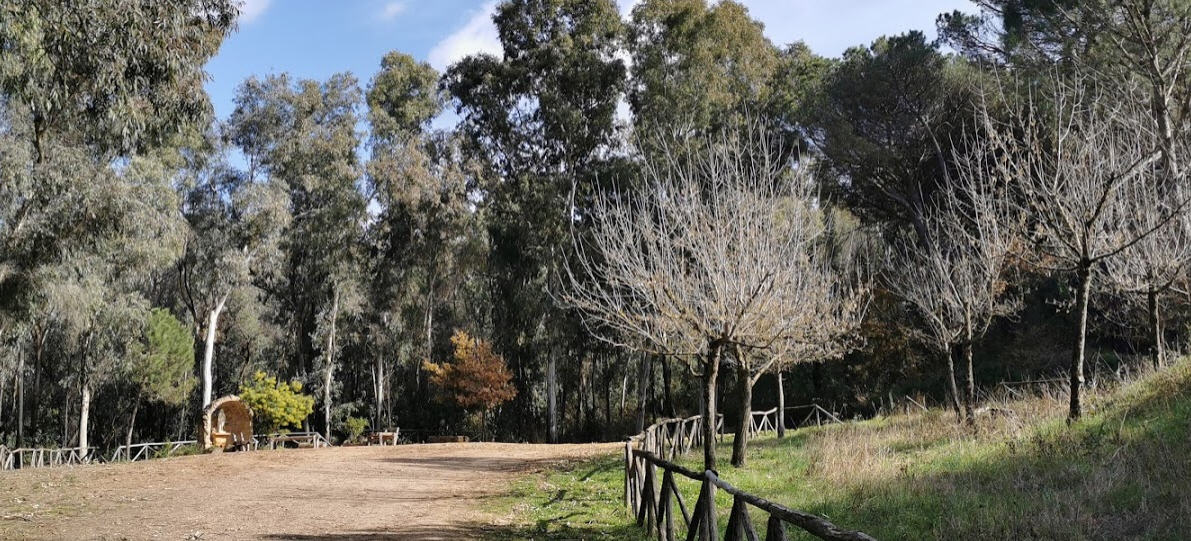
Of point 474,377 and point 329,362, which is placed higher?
point 329,362

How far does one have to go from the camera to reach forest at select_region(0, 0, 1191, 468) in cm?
1199

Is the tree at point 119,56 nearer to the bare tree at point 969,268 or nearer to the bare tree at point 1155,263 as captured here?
the bare tree at point 969,268

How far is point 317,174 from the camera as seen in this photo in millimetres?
32938

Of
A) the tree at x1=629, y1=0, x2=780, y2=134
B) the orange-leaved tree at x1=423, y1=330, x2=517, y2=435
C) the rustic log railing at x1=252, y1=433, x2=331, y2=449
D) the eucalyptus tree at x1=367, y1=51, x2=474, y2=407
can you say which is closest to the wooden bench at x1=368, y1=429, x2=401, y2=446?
the rustic log railing at x1=252, y1=433, x2=331, y2=449

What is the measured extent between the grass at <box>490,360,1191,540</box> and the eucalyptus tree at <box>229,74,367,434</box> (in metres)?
22.1

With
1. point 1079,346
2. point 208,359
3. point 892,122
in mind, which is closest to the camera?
point 1079,346

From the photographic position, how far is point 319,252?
34844 mm

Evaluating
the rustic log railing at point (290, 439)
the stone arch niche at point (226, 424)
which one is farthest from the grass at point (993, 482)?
the rustic log railing at point (290, 439)

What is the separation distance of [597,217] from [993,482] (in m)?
17.6

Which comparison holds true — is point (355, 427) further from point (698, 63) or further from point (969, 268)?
point (969, 268)

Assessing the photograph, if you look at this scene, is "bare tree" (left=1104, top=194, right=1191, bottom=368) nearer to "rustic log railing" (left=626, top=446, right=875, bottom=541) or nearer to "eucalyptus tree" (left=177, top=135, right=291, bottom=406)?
"rustic log railing" (left=626, top=446, right=875, bottom=541)

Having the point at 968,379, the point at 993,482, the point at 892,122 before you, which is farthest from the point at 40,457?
the point at 892,122

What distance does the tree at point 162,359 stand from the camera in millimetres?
31734

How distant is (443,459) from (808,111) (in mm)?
19569
